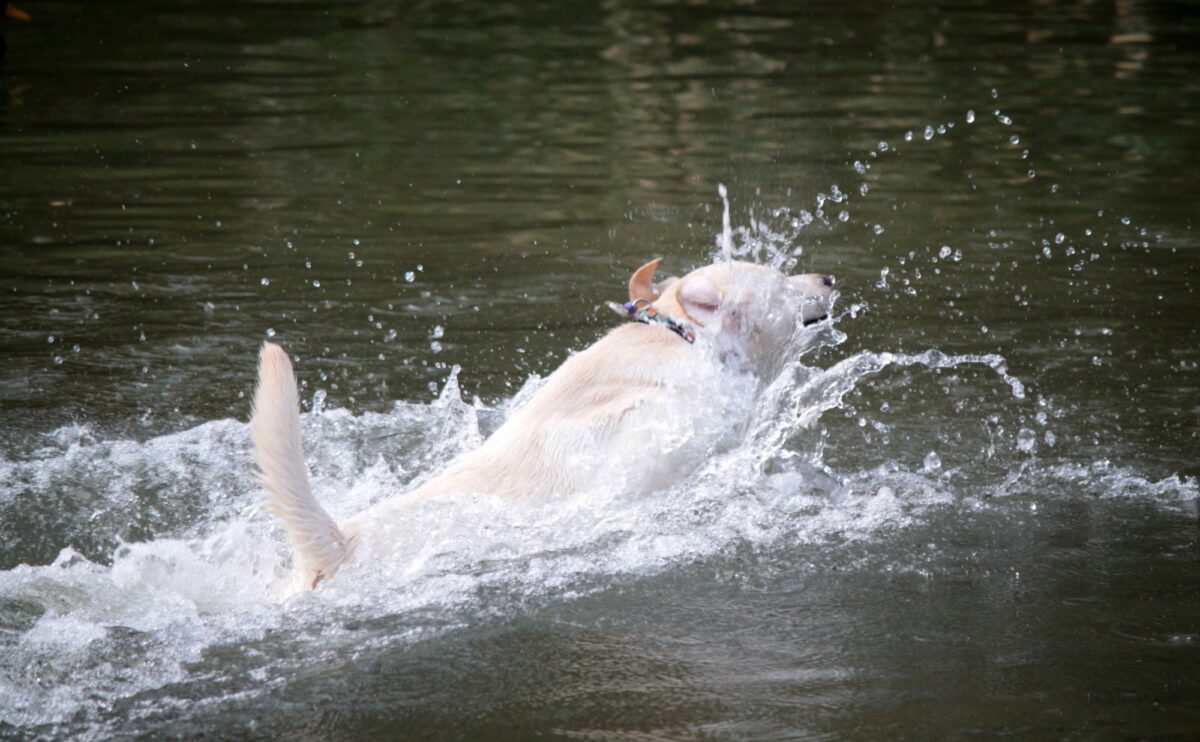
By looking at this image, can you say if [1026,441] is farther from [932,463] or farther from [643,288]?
[643,288]

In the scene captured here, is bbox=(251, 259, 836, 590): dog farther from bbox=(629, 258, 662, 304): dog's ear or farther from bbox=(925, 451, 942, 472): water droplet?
bbox=(925, 451, 942, 472): water droplet

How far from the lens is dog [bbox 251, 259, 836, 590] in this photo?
4.53 metres

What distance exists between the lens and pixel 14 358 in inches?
262

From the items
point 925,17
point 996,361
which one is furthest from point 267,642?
point 925,17

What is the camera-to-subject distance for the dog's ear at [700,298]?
488 centimetres

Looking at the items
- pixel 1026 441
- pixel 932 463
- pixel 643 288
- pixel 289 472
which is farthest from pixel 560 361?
pixel 289 472

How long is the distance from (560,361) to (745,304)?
1916 millimetres

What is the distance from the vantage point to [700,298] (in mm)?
4891

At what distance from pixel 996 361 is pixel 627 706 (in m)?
3.38

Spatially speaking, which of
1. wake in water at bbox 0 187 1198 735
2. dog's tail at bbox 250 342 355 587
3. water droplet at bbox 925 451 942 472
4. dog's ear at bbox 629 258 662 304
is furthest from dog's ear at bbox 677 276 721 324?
dog's tail at bbox 250 342 355 587

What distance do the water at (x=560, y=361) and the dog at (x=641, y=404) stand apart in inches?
4.8

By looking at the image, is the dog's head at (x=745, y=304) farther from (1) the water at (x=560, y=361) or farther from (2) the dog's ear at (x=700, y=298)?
(1) the water at (x=560, y=361)

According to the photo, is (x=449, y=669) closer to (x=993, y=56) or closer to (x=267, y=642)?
(x=267, y=642)

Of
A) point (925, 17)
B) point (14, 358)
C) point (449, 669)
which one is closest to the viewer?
point (449, 669)
